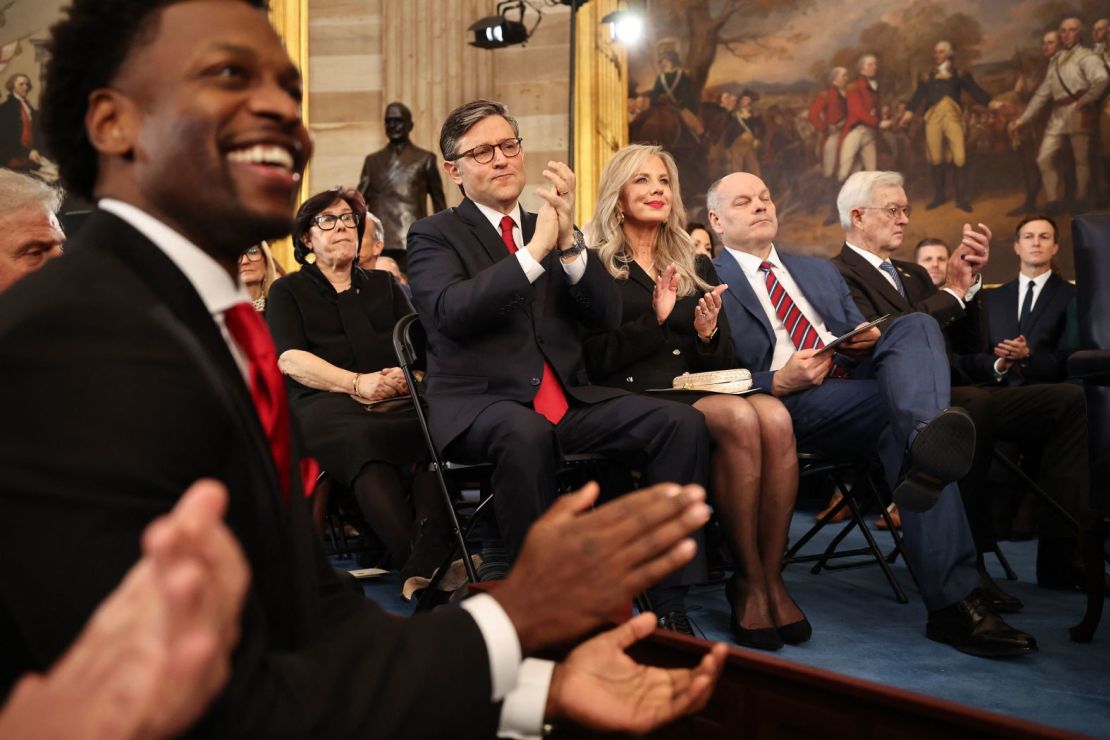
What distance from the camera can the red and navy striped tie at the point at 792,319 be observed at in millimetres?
3951

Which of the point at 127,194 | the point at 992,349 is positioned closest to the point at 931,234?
the point at 992,349

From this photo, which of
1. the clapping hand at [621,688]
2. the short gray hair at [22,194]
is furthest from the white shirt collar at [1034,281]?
the clapping hand at [621,688]

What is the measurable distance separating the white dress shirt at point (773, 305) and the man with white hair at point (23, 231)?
96.0 inches

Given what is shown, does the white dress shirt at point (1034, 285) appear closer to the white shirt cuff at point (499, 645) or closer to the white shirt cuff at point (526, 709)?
the white shirt cuff at point (526, 709)

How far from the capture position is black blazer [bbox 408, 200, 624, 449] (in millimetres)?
3199

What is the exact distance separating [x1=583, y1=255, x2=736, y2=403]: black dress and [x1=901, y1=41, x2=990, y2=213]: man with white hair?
28.3ft

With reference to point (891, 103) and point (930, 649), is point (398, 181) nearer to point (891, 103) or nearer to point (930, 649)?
point (891, 103)

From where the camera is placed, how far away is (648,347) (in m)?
3.66

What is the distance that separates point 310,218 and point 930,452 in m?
2.66

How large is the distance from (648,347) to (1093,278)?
1.37 meters

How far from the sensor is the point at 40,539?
0.84m

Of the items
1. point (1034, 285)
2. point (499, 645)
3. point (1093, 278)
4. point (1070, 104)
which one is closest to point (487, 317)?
point (1093, 278)

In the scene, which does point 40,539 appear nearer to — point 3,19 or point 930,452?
point 930,452

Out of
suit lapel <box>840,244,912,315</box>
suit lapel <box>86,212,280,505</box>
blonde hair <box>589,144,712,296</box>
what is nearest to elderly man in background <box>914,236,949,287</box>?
suit lapel <box>840,244,912,315</box>
